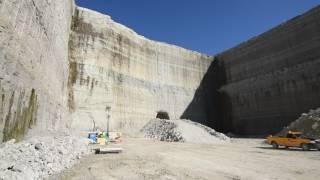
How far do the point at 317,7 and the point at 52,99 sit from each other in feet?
97.0

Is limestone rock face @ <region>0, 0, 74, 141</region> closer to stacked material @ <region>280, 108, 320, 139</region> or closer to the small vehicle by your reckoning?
the small vehicle

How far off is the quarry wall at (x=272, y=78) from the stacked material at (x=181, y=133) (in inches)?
394

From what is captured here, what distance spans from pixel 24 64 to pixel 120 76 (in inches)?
821

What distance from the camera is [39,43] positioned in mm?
11609

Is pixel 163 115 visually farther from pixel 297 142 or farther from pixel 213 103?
pixel 297 142

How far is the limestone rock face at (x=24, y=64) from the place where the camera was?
25.4 feet

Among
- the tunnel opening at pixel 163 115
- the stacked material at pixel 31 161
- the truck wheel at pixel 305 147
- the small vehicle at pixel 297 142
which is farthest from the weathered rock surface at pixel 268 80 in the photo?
the stacked material at pixel 31 161

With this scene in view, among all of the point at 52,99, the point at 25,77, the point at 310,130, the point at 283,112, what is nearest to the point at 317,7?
the point at 283,112

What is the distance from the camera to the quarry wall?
1190 inches

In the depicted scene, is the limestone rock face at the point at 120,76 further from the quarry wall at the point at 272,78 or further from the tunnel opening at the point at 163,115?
the quarry wall at the point at 272,78

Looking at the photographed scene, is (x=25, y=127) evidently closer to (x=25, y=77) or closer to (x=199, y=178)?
(x=25, y=77)

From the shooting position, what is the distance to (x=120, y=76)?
30.3 metres

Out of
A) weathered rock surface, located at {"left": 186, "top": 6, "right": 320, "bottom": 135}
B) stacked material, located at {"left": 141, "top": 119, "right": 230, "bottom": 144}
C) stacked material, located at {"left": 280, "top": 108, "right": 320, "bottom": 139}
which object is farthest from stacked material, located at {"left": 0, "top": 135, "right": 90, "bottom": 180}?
weathered rock surface, located at {"left": 186, "top": 6, "right": 320, "bottom": 135}

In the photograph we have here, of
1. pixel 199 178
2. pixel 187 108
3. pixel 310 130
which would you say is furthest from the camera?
pixel 187 108
